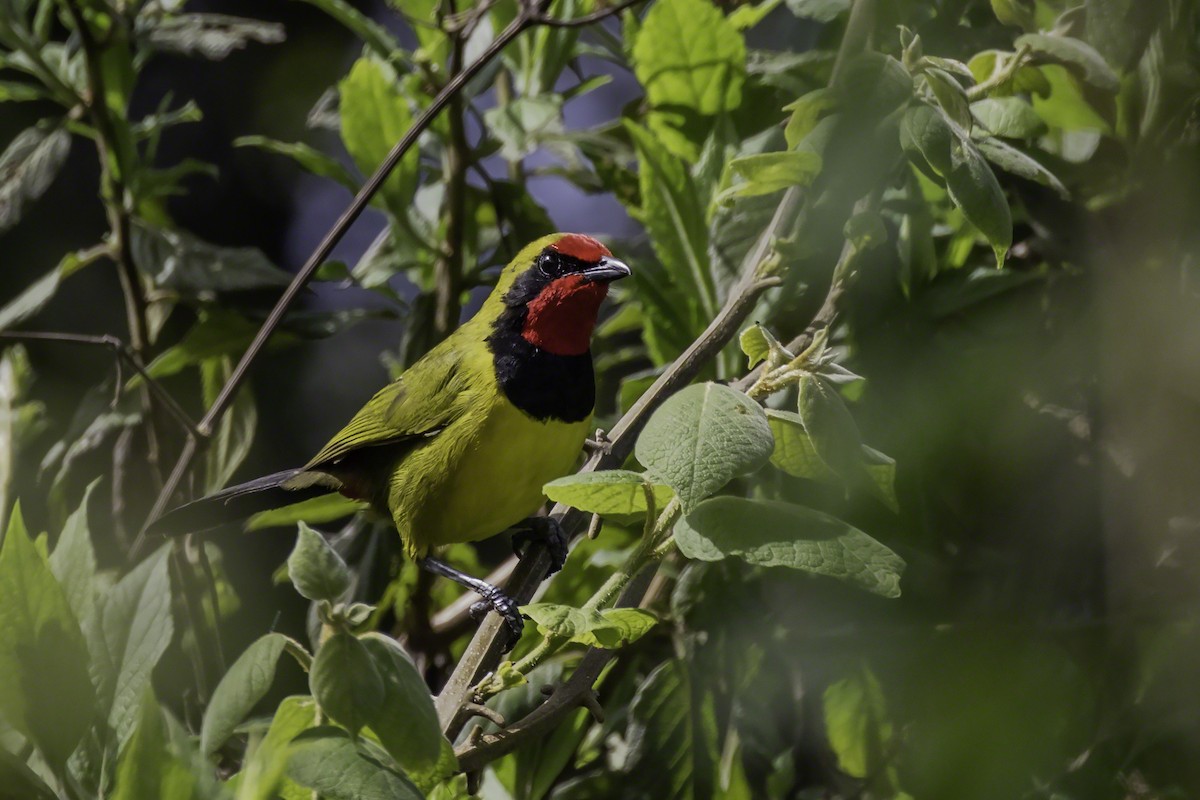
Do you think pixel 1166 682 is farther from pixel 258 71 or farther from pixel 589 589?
pixel 258 71

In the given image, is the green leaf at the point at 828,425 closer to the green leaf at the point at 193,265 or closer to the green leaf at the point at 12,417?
the green leaf at the point at 12,417

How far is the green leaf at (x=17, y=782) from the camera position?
968 millimetres

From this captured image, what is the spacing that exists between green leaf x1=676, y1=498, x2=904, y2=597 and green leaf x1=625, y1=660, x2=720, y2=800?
71 cm

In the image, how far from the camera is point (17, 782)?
0.97m

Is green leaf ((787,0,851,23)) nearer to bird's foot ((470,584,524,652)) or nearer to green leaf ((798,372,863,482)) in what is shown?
green leaf ((798,372,863,482))

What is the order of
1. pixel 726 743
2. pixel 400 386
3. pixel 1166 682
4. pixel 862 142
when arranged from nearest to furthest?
pixel 862 142 < pixel 1166 682 < pixel 726 743 < pixel 400 386

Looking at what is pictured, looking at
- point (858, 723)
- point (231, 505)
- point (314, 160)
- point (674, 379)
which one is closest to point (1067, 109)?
point (674, 379)

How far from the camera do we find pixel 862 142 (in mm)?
1321

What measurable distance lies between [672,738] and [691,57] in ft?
3.53

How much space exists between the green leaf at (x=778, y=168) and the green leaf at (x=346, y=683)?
0.68 m

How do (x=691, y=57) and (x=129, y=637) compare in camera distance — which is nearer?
(x=129, y=637)

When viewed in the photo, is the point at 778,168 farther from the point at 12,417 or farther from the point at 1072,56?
the point at 12,417

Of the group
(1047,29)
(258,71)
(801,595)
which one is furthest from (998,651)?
(258,71)

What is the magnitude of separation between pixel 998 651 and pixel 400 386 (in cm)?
140
